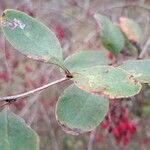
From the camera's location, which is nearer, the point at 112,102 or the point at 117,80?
the point at 117,80

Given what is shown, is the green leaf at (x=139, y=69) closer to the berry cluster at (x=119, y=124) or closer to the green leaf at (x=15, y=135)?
the green leaf at (x=15, y=135)

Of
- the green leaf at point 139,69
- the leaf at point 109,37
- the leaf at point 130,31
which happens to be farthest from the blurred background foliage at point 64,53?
Answer: the green leaf at point 139,69

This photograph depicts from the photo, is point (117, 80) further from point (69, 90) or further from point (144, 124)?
point (144, 124)

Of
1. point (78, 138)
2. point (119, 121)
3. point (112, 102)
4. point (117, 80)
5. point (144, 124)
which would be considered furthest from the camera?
point (78, 138)

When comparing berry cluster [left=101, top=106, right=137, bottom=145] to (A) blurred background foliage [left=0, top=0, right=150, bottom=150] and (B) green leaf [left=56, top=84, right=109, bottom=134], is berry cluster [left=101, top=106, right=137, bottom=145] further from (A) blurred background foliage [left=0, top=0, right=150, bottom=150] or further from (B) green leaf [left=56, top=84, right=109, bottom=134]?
(B) green leaf [left=56, top=84, right=109, bottom=134]

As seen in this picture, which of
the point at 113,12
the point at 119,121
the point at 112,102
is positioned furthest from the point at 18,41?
the point at 113,12

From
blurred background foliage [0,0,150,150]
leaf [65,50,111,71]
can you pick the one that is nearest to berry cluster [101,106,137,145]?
blurred background foliage [0,0,150,150]
